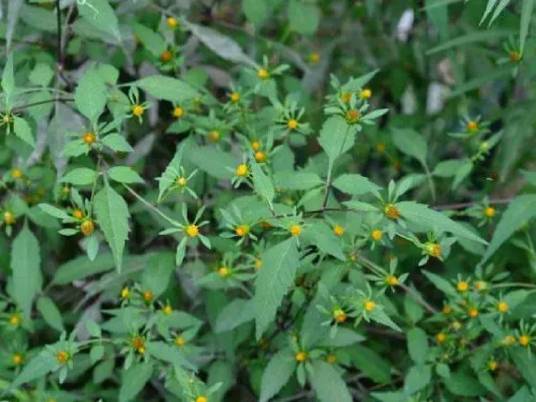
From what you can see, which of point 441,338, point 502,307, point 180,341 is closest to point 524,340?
point 502,307

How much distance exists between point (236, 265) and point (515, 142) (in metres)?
0.76

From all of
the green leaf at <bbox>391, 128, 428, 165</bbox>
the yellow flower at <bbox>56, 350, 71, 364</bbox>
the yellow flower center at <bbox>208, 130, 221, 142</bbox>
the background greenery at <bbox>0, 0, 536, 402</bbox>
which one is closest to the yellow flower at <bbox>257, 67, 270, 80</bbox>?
the background greenery at <bbox>0, 0, 536, 402</bbox>

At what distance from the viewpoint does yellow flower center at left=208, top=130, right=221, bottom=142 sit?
2.05m

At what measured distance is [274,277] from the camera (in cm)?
160

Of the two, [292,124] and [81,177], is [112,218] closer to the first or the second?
[81,177]

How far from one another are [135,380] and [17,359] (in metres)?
0.34

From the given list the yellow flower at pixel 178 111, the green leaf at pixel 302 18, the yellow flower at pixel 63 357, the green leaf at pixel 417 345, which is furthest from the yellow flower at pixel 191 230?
the green leaf at pixel 302 18

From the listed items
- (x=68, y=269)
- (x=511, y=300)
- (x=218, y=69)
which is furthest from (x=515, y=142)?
(x=68, y=269)

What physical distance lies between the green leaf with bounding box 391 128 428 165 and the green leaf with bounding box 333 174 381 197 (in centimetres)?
62

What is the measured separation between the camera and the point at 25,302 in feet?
6.62

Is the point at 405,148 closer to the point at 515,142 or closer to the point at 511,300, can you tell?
the point at 515,142

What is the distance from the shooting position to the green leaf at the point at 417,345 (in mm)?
1933

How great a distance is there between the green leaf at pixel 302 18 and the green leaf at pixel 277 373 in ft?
2.85

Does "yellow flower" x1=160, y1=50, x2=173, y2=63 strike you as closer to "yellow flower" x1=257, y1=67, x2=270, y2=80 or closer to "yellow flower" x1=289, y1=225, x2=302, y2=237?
"yellow flower" x1=257, y1=67, x2=270, y2=80
